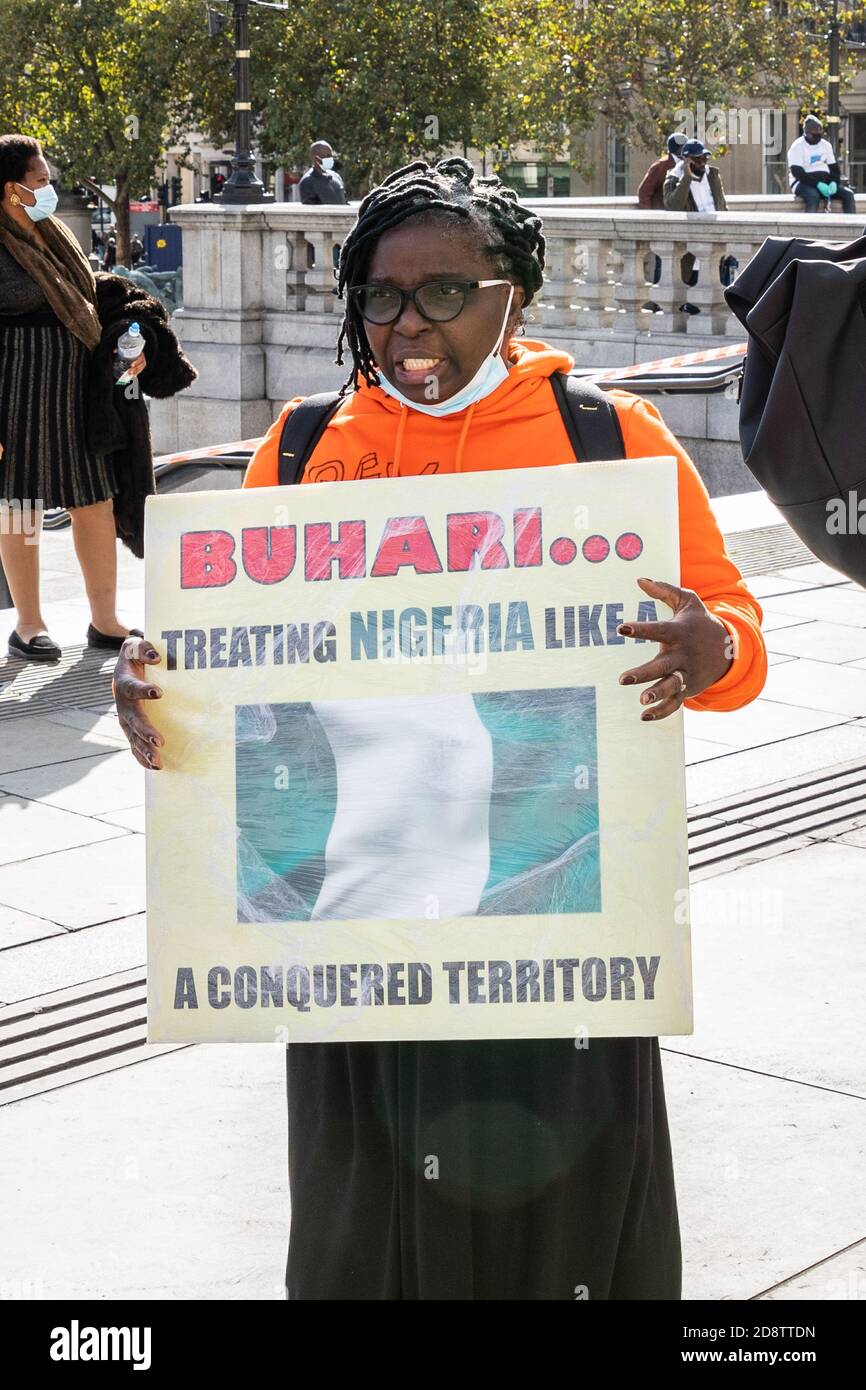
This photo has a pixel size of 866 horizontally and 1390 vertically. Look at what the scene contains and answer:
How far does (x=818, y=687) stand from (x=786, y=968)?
3.11 meters

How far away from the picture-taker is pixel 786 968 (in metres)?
5.09

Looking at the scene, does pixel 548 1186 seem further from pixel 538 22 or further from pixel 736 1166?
pixel 538 22

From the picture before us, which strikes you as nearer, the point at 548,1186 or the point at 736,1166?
the point at 548,1186

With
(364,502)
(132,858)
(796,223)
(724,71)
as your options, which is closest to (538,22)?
(724,71)

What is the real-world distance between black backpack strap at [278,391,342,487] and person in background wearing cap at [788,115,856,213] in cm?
2132

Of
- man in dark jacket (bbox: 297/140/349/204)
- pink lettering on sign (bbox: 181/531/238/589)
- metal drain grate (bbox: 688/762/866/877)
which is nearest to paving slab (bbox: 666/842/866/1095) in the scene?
metal drain grate (bbox: 688/762/866/877)

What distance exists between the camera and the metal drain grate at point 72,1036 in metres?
4.48

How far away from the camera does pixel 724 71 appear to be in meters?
45.6

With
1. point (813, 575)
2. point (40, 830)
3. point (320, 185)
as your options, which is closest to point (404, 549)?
point (40, 830)

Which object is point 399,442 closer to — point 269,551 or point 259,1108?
point 269,551

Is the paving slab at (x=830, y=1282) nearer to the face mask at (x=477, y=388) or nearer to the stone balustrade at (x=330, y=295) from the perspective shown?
the face mask at (x=477, y=388)

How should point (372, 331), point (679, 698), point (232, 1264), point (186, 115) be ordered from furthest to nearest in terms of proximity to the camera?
1. point (186, 115)
2. point (232, 1264)
3. point (372, 331)
4. point (679, 698)

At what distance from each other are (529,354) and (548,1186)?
3.90 ft
